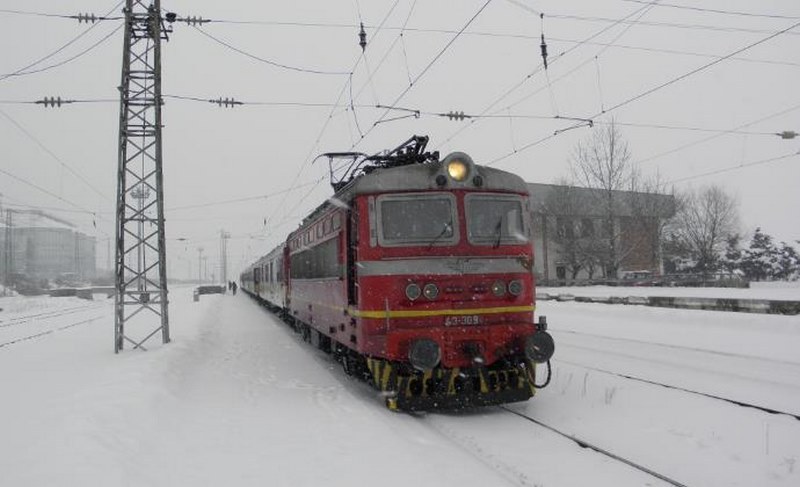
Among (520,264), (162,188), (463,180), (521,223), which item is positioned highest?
(162,188)

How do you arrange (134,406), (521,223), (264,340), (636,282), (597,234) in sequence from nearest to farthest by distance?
(134,406) → (521,223) → (264,340) → (636,282) → (597,234)

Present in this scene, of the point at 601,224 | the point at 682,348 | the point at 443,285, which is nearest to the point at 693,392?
the point at 443,285

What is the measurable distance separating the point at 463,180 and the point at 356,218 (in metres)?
1.51

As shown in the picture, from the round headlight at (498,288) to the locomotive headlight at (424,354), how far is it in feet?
4.00

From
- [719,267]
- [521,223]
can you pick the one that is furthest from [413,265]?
[719,267]

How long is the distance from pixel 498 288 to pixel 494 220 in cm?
93

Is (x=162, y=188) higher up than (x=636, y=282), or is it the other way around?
(x=162, y=188)

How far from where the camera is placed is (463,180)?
862cm

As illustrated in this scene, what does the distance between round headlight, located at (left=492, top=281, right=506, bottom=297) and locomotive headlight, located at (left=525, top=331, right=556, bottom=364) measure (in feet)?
2.31

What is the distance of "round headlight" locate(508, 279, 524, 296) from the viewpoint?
28.1ft

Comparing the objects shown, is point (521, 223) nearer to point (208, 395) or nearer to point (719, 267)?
point (208, 395)

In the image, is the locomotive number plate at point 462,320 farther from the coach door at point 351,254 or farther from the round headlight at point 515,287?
the coach door at point 351,254

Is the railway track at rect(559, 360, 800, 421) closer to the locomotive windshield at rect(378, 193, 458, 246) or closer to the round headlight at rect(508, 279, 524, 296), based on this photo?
the round headlight at rect(508, 279, 524, 296)

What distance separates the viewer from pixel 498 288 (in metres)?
8.48
